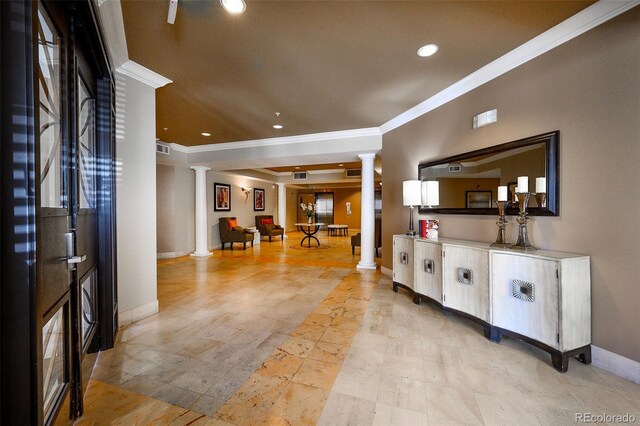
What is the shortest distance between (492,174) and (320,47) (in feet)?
7.52

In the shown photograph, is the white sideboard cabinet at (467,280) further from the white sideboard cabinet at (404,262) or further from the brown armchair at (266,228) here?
the brown armchair at (266,228)

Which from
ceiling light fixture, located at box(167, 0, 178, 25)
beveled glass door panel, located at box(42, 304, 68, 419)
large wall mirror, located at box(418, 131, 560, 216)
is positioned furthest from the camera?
large wall mirror, located at box(418, 131, 560, 216)

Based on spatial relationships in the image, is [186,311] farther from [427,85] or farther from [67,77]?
[427,85]

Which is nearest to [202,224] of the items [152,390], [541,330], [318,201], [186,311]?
[186,311]

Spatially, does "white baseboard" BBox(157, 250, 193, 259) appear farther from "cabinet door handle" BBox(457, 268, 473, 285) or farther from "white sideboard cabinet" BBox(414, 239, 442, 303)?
"cabinet door handle" BBox(457, 268, 473, 285)

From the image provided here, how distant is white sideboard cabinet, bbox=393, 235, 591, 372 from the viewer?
2.05 m

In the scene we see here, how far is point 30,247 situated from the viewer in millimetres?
943

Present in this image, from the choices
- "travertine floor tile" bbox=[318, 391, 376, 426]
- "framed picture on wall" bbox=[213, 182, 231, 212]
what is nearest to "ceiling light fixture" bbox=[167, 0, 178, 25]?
"travertine floor tile" bbox=[318, 391, 376, 426]

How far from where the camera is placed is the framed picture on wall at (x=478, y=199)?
10.1 feet

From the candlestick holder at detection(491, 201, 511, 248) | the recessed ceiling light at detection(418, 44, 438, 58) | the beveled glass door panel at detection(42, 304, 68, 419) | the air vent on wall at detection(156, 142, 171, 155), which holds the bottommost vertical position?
the beveled glass door panel at detection(42, 304, 68, 419)

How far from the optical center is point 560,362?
2025 millimetres

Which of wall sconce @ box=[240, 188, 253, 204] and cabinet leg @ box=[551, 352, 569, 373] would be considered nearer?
cabinet leg @ box=[551, 352, 569, 373]

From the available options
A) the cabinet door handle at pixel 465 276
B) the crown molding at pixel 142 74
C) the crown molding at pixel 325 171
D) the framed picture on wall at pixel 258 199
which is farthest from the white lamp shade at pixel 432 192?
the framed picture on wall at pixel 258 199

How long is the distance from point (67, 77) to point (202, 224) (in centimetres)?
624
